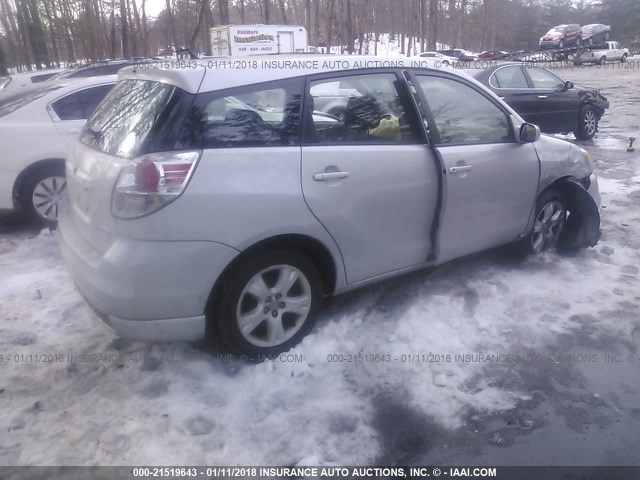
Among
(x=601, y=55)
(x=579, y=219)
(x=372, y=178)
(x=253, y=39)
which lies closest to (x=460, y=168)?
(x=372, y=178)

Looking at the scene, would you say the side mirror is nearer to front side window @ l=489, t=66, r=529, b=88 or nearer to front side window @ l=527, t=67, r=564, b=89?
front side window @ l=489, t=66, r=529, b=88

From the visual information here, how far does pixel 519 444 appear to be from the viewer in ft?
8.89

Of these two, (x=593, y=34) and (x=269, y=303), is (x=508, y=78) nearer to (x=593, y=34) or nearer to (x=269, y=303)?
(x=269, y=303)

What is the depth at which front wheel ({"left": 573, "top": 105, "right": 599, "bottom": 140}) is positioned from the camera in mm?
10805

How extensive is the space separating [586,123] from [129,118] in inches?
403

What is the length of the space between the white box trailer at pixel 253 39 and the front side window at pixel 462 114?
19.9m

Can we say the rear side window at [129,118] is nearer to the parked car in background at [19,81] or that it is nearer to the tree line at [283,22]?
the parked car in background at [19,81]

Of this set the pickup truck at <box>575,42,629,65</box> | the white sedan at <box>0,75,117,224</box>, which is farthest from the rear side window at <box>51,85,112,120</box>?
the pickup truck at <box>575,42,629,65</box>

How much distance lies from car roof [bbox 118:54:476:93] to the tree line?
57.7ft

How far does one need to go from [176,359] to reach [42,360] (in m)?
0.81

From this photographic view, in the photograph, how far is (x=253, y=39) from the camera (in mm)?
23562

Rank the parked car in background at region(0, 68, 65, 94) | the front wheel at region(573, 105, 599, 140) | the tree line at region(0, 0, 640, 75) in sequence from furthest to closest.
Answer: the tree line at region(0, 0, 640, 75) < the parked car in background at region(0, 68, 65, 94) < the front wheel at region(573, 105, 599, 140)

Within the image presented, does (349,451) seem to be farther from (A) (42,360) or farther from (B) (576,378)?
(A) (42,360)

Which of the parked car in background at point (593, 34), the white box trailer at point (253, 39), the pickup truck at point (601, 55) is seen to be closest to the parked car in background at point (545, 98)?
the white box trailer at point (253, 39)
